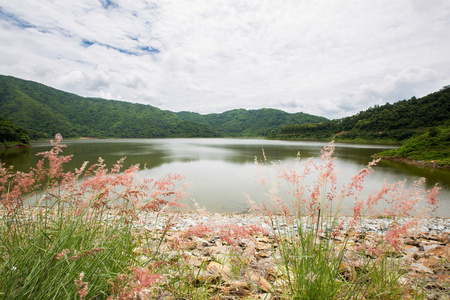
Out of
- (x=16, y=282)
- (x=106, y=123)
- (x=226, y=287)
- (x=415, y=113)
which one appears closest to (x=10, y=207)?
(x=16, y=282)

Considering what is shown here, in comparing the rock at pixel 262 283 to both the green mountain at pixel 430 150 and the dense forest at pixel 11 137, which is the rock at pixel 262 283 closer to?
the green mountain at pixel 430 150

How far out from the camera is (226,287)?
275 cm

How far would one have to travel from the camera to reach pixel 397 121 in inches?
3211

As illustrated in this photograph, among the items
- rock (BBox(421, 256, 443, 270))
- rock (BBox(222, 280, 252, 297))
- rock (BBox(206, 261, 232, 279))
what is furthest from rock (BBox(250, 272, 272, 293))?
rock (BBox(421, 256, 443, 270))

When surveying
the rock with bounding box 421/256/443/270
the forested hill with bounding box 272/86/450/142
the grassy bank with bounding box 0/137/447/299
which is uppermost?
the forested hill with bounding box 272/86/450/142

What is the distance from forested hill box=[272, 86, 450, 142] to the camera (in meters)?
70.1

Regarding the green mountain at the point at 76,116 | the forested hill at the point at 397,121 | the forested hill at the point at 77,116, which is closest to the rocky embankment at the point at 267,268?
the forested hill at the point at 397,121

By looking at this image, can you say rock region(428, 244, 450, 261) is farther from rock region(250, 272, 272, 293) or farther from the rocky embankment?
rock region(250, 272, 272, 293)

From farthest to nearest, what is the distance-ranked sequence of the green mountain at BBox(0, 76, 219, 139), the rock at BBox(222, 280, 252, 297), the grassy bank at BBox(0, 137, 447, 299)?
the green mountain at BBox(0, 76, 219, 139), the rock at BBox(222, 280, 252, 297), the grassy bank at BBox(0, 137, 447, 299)

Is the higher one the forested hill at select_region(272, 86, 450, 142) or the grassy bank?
the forested hill at select_region(272, 86, 450, 142)

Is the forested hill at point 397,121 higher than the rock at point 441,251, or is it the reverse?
the forested hill at point 397,121

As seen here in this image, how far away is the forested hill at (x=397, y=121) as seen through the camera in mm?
70125

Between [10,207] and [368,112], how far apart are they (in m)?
134

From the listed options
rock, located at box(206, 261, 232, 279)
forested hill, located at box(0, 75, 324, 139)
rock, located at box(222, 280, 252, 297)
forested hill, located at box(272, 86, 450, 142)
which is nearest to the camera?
rock, located at box(222, 280, 252, 297)
